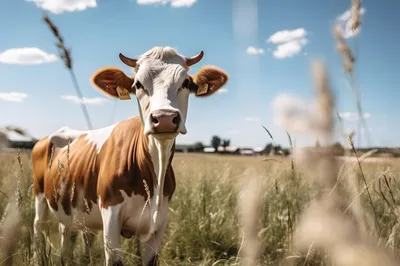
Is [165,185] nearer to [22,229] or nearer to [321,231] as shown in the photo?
[22,229]

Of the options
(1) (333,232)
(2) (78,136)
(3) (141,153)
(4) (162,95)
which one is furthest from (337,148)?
(2) (78,136)

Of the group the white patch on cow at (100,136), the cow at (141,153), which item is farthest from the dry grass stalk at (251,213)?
the white patch on cow at (100,136)

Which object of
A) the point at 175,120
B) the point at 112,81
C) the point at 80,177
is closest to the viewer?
the point at 175,120

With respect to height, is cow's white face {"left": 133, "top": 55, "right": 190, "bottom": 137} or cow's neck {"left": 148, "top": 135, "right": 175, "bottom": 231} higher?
cow's white face {"left": 133, "top": 55, "right": 190, "bottom": 137}

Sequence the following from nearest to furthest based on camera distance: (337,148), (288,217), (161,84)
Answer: (337,148), (288,217), (161,84)

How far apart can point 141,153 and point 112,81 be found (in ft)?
2.72

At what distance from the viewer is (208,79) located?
4113mm

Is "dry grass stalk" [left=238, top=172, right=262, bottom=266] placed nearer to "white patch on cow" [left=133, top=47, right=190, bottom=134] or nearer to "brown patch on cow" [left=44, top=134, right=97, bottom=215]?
"white patch on cow" [left=133, top=47, right=190, bottom=134]

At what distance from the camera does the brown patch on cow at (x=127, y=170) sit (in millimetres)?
3680

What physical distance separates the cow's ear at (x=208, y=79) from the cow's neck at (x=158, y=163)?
70cm

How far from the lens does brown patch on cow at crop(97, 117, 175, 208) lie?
3680mm

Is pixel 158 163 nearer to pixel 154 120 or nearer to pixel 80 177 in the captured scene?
pixel 154 120

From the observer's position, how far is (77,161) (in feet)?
14.9

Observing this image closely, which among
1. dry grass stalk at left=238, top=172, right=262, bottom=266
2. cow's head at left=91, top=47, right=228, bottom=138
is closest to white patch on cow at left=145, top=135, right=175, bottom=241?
cow's head at left=91, top=47, right=228, bottom=138
